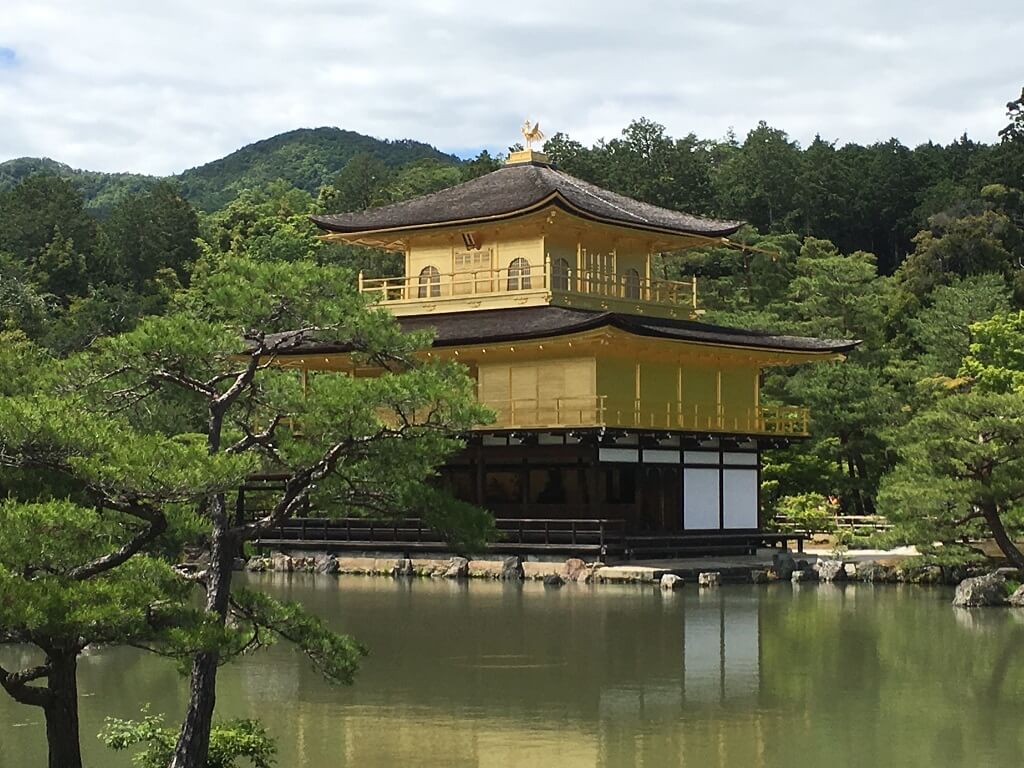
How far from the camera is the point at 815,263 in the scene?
50.4 m

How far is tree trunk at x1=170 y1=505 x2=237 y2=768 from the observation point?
11133 mm

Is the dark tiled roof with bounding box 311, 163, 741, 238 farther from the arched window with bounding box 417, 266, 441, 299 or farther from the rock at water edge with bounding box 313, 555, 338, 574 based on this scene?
the rock at water edge with bounding box 313, 555, 338, 574

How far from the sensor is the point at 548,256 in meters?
35.6

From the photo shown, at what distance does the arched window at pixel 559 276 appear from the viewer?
36062 millimetres

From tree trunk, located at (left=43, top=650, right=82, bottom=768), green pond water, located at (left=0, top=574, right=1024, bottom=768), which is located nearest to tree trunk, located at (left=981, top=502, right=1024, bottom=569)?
green pond water, located at (left=0, top=574, right=1024, bottom=768)

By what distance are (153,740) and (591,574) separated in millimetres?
18821

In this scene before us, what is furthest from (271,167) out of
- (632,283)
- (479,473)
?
(479,473)

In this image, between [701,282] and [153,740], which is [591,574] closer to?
[153,740]

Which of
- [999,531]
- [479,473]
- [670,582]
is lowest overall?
[670,582]

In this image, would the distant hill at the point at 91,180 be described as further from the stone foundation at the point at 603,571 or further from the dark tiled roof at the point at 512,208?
the stone foundation at the point at 603,571

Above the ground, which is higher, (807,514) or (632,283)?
(632,283)

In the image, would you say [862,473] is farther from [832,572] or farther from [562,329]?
[562,329]

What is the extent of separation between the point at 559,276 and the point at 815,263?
16533mm

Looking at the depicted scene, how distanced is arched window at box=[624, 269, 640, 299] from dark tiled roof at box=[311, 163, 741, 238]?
141 centimetres
